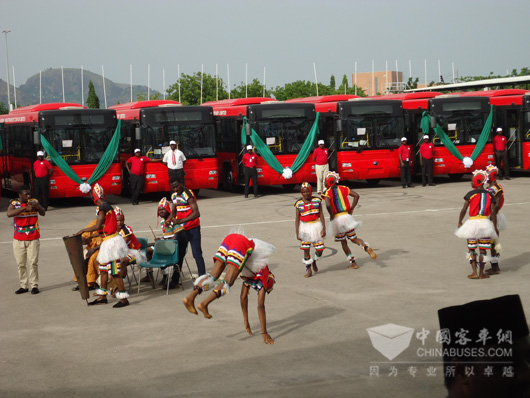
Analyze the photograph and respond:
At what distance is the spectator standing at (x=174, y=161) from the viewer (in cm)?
2441

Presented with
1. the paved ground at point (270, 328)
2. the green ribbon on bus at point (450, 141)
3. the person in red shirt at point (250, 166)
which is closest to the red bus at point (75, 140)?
the person in red shirt at point (250, 166)

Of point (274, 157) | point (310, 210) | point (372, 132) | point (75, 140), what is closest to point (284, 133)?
point (274, 157)

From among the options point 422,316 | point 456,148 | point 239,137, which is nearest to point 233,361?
point 422,316

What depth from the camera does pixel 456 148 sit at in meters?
27.9

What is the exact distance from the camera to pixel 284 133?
26.8 metres

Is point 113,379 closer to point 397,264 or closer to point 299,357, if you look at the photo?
point 299,357

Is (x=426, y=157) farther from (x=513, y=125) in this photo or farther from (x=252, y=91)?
(x=252, y=91)

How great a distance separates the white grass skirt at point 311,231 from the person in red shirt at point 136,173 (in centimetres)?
1252

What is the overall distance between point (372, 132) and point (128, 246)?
1635 cm

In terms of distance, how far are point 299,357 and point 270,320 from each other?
5.56 ft

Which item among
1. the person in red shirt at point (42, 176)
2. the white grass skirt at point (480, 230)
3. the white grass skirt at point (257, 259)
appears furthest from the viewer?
the person in red shirt at point (42, 176)

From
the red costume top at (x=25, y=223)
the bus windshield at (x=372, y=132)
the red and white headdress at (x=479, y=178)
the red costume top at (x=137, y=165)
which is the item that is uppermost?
the bus windshield at (x=372, y=132)

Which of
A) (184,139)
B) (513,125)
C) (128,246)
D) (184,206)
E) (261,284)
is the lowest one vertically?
(261,284)

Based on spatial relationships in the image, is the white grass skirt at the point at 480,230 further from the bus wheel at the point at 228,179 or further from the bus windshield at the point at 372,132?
the bus wheel at the point at 228,179
